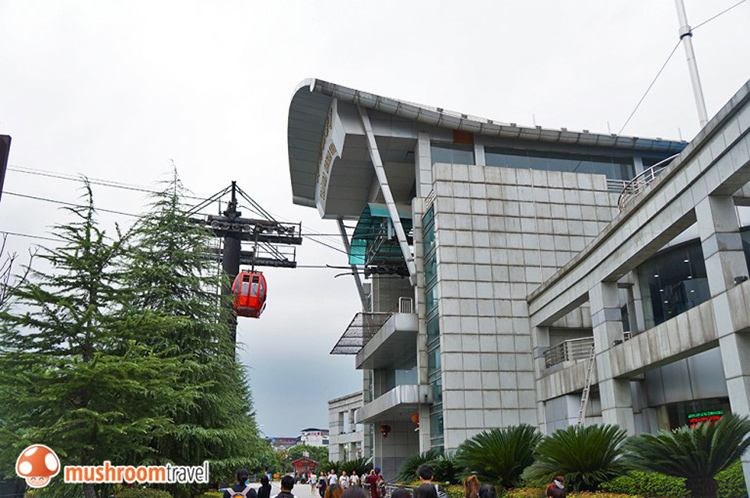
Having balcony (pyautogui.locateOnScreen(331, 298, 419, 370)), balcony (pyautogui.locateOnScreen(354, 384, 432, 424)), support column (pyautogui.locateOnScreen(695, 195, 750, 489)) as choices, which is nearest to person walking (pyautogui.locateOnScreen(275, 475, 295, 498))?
support column (pyautogui.locateOnScreen(695, 195, 750, 489))

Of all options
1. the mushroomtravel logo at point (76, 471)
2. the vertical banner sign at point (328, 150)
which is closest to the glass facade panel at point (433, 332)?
the vertical banner sign at point (328, 150)

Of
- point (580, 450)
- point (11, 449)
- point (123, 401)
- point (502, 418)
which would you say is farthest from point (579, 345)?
point (11, 449)

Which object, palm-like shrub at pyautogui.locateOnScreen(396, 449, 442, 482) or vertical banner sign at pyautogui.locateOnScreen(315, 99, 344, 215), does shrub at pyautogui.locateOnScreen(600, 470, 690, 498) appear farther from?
vertical banner sign at pyautogui.locateOnScreen(315, 99, 344, 215)

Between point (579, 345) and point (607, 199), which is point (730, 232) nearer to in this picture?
point (579, 345)

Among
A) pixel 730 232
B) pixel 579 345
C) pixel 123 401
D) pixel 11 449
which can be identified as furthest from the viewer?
pixel 579 345

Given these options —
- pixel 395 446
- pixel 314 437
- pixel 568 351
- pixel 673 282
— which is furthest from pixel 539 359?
pixel 314 437

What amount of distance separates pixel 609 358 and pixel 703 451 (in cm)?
984

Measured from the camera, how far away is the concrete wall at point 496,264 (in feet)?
89.5

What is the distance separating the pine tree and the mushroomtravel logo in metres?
1.22

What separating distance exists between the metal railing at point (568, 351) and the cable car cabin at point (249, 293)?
1311cm

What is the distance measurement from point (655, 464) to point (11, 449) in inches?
501

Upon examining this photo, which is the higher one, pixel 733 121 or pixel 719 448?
pixel 733 121

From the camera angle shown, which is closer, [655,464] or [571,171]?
[655,464]

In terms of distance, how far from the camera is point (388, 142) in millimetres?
33500
